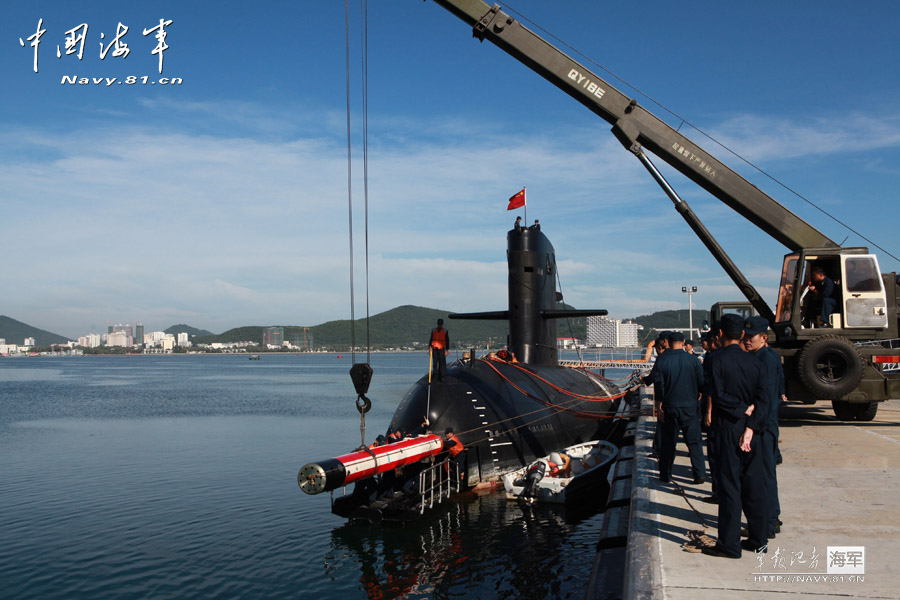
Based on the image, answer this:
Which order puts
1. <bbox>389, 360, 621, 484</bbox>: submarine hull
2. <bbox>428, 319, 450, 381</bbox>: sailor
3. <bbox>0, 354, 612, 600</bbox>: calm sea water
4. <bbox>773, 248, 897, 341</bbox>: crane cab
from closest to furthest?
<bbox>0, 354, 612, 600</bbox>: calm sea water, <bbox>773, 248, 897, 341</bbox>: crane cab, <bbox>428, 319, 450, 381</bbox>: sailor, <bbox>389, 360, 621, 484</bbox>: submarine hull

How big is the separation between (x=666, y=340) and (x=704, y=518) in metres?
3.69

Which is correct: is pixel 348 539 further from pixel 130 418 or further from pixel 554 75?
pixel 130 418

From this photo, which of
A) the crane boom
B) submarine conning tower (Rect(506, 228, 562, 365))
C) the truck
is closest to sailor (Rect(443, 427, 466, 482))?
submarine conning tower (Rect(506, 228, 562, 365))

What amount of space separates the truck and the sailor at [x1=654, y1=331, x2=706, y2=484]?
5354 mm

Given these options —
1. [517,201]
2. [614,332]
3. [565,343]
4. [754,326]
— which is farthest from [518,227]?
[614,332]

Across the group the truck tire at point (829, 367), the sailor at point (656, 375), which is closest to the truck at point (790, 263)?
the truck tire at point (829, 367)

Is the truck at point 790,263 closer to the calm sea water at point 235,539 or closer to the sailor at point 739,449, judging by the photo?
the calm sea water at point 235,539

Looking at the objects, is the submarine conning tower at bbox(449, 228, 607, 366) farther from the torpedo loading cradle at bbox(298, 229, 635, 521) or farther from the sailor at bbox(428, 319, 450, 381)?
the sailor at bbox(428, 319, 450, 381)

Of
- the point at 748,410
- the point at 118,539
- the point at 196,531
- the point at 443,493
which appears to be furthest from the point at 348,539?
the point at 748,410

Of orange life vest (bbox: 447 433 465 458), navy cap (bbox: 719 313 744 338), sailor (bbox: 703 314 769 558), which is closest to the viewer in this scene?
sailor (bbox: 703 314 769 558)

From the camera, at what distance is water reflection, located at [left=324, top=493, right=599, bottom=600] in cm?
1055

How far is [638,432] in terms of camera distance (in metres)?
16.5

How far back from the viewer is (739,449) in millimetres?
6078

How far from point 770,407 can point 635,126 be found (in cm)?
1089
